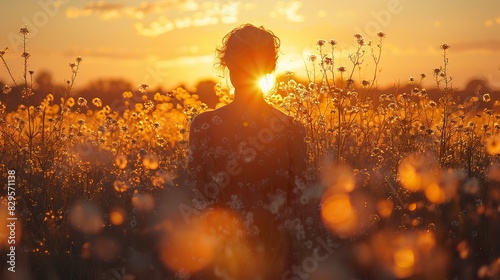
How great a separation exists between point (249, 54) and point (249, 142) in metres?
0.67

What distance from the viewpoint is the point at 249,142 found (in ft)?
17.3

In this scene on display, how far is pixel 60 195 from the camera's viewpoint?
22.6ft

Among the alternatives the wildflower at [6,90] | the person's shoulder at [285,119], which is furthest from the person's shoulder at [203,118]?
the wildflower at [6,90]

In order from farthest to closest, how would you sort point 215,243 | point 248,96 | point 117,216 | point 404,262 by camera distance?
point 117,216
point 404,262
point 248,96
point 215,243

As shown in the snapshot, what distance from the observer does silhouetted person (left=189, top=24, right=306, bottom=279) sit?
5207 mm

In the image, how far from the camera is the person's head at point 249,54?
5199mm

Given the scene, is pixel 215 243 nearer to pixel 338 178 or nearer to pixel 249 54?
pixel 249 54

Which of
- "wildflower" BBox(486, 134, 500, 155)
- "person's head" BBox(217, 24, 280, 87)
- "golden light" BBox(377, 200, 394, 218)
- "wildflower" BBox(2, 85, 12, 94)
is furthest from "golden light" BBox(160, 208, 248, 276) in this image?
"wildflower" BBox(486, 134, 500, 155)

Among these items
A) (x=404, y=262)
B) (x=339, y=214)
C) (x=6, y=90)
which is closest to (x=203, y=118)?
(x=339, y=214)

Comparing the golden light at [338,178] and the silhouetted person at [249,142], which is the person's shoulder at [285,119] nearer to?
the silhouetted person at [249,142]

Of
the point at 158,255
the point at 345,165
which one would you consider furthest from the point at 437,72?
the point at 158,255

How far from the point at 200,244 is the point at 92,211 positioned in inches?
80.2

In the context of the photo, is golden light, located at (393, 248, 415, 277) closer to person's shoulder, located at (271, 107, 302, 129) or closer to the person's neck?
person's shoulder, located at (271, 107, 302, 129)

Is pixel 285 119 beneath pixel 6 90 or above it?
beneath
